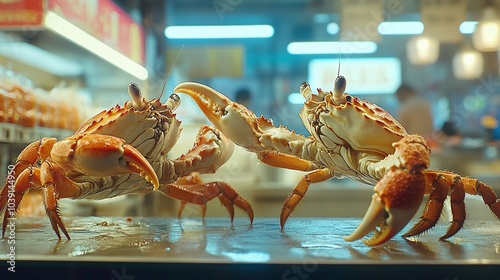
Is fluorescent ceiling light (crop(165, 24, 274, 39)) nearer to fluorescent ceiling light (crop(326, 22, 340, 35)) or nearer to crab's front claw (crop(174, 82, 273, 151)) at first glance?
fluorescent ceiling light (crop(326, 22, 340, 35))

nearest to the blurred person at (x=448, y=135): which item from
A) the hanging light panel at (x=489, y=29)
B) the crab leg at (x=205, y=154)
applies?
the hanging light panel at (x=489, y=29)

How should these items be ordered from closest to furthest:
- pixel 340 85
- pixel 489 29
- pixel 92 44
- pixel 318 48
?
pixel 340 85 → pixel 92 44 → pixel 489 29 → pixel 318 48

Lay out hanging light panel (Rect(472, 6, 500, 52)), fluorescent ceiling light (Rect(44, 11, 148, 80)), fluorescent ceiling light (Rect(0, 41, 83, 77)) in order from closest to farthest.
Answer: fluorescent ceiling light (Rect(44, 11, 148, 80)) → fluorescent ceiling light (Rect(0, 41, 83, 77)) → hanging light panel (Rect(472, 6, 500, 52))

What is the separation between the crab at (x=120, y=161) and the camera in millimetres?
1174

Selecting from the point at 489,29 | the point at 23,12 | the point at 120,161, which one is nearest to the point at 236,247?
the point at 120,161

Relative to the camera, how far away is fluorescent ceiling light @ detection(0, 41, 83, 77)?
2.99 m

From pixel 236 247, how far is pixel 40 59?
291cm

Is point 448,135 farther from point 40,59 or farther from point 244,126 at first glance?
point 244,126

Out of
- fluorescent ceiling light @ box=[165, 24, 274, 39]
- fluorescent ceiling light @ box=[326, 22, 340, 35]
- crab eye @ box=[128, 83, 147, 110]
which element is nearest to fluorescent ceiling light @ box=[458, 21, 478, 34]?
Answer: fluorescent ceiling light @ box=[326, 22, 340, 35]

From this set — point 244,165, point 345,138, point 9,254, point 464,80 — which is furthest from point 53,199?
point 464,80

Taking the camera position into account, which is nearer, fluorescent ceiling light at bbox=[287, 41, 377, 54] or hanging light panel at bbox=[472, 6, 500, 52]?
hanging light panel at bbox=[472, 6, 500, 52]

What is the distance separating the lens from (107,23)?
136 inches

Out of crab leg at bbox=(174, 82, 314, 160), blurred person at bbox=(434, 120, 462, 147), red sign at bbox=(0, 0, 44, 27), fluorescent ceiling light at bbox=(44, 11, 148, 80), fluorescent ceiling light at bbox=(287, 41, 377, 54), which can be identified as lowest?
crab leg at bbox=(174, 82, 314, 160)

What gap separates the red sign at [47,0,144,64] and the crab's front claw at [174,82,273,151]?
52.1 inches
